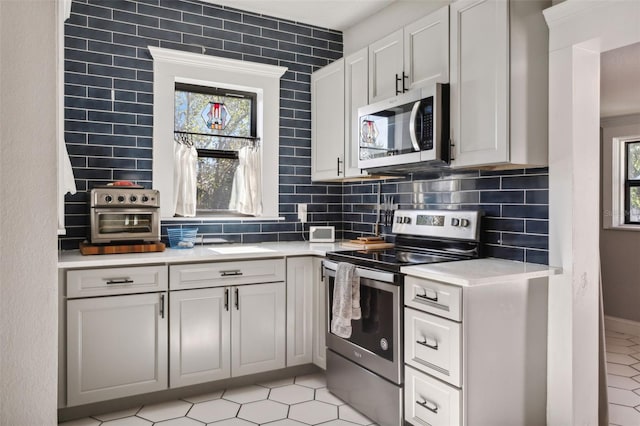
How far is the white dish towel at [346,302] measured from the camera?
8.38 ft

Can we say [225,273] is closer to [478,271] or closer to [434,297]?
[434,297]

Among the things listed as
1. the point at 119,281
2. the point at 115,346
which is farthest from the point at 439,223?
the point at 115,346

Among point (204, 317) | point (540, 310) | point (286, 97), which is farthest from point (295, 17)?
point (540, 310)

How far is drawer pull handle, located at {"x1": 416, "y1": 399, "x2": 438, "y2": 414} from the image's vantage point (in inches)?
85.8

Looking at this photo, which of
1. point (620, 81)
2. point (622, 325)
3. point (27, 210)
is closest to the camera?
point (27, 210)

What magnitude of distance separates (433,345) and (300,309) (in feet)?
3.82

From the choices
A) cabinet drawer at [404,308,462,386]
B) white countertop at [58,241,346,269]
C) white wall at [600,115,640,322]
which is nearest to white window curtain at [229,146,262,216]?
white countertop at [58,241,346,269]

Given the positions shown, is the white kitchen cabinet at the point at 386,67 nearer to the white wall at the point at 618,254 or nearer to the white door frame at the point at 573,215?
the white door frame at the point at 573,215

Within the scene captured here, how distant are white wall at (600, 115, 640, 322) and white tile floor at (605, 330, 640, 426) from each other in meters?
0.27

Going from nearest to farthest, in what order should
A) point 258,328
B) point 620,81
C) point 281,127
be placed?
point 258,328 < point 281,127 < point 620,81

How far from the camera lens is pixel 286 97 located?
12.3 feet

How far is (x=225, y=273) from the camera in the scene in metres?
2.88

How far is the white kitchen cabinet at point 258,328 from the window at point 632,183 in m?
3.60

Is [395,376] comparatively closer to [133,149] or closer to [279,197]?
[279,197]
